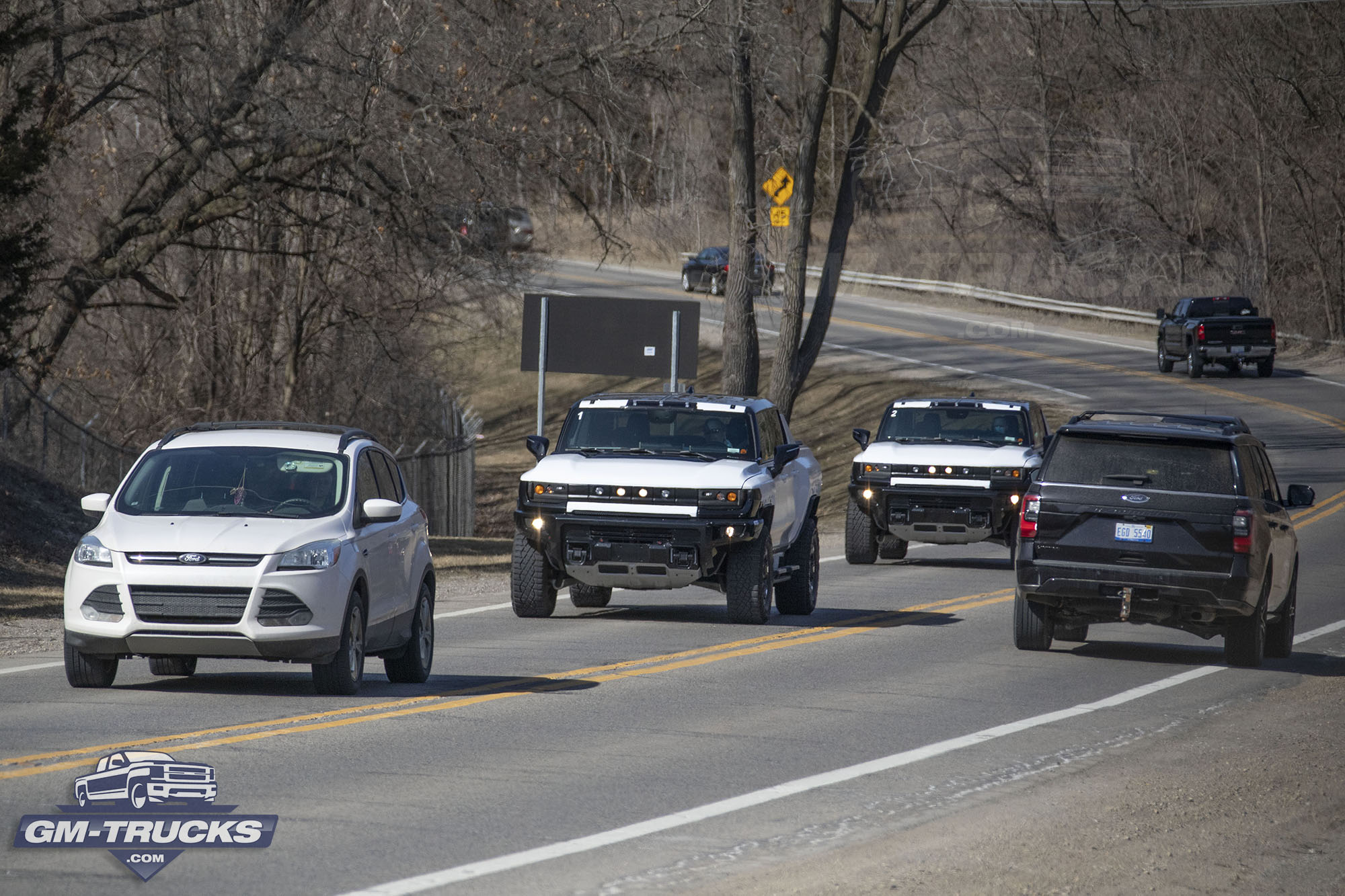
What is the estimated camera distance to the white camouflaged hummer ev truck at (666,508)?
15055mm

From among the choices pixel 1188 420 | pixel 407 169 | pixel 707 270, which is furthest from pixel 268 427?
pixel 707 270

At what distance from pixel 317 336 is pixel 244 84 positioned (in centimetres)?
1286

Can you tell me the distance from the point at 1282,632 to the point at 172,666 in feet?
29.3

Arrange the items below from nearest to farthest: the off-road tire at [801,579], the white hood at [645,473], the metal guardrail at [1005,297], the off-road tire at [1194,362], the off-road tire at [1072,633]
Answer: the white hood at [645,473], the off-road tire at [1072,633], the off-road tire at [801,579], the off-road tire at [1194,362], the metal guardrail at [1005,297]

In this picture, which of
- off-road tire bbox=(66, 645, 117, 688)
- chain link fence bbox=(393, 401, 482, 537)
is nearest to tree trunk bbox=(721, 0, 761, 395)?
chain link fence bbox=(393, 401, 482, 537)

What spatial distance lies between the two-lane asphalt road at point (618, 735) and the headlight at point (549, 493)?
1.16 metres

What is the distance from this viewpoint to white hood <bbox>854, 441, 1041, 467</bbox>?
21031 mm

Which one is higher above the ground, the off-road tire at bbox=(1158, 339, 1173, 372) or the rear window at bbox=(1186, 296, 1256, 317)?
Result: the rear window at bbox=(1186, 296, 1256, 317)

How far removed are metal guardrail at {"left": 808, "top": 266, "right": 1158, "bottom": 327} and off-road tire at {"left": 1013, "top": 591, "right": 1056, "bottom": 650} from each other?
1727 inches

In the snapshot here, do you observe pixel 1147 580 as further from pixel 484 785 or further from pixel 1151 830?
pixel 484 785

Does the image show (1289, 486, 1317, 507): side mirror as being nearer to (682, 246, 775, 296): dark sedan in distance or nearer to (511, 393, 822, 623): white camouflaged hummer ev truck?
(511, 393, 822, 623): white camouflaged hummer ev truck

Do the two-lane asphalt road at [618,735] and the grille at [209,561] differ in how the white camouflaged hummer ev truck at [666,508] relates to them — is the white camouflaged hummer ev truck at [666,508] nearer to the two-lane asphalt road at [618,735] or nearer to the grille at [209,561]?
the two-lane asphalt road at [618,735]

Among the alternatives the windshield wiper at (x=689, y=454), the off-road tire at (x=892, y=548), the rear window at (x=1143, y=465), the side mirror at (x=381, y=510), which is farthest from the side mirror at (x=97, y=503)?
the off-road tire at (x=892, y=548)

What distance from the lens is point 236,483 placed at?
11461 millimetres
